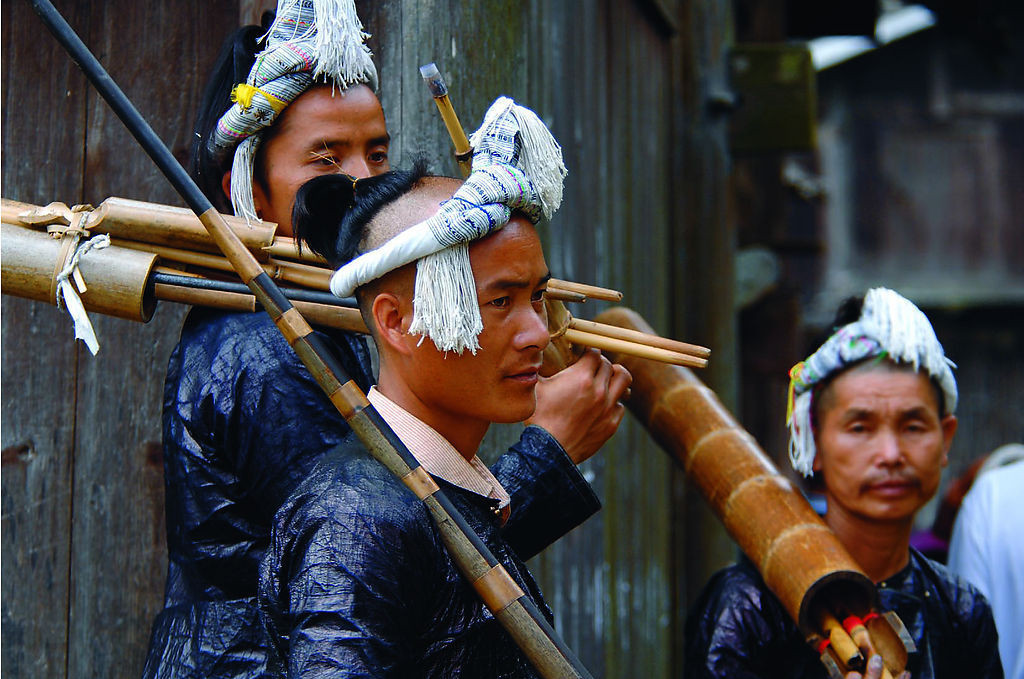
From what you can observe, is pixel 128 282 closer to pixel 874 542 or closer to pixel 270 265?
pixel 270 265

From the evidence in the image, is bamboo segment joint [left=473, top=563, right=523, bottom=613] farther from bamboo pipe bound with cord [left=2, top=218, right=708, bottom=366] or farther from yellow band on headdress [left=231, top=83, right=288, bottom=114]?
yellow band on headdress [left=231, top=83, right=288, bottom=114]

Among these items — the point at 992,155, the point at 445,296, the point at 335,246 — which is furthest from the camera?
the point at 992,155

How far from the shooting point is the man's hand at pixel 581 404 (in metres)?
2.32

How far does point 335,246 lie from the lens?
2.04 meters

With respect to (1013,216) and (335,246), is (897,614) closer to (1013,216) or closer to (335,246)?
(335,246)

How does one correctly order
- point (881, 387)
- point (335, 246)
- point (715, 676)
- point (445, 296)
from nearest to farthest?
point (445, 296) < point (335, 246) < point (715, 676) < point (881, 387)

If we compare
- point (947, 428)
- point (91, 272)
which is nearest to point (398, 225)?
point (91, 272)

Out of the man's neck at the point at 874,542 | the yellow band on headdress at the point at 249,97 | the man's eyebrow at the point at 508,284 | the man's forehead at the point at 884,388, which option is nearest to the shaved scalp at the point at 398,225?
the man's eyebrow at the point at 508,284

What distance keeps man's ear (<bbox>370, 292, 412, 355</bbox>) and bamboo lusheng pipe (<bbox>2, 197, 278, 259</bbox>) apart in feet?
1.40

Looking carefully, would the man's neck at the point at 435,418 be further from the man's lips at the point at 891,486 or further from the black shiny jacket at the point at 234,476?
the man's lips at the point at 891,486

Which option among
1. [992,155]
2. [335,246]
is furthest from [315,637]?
[992,155]

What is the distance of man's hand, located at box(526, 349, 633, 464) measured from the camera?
2.32 metres

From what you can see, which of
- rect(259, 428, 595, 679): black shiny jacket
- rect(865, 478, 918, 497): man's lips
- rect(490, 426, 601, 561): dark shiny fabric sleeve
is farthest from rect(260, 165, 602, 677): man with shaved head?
rect(865, 478, 918, 497): man's lips

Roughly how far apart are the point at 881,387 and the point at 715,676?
85cm
